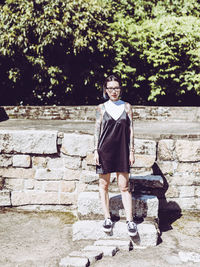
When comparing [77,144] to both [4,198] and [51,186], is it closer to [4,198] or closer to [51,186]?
[51,186]

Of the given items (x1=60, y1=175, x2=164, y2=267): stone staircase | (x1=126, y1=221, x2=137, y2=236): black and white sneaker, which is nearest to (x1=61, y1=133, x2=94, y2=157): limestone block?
(x1=60, y1=175, x2=164, y2=267): stone staircase

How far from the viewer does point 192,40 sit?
32.4 feet

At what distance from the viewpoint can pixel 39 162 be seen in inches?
191

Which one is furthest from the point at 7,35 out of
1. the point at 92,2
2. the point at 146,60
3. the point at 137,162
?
the point at 137,162

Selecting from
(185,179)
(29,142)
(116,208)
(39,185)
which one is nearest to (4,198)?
(39,185)

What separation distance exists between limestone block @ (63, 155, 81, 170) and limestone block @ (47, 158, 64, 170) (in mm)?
80

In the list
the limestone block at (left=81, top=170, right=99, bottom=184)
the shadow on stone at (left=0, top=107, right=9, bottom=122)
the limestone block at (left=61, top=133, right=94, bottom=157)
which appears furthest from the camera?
the shadow on stone at (left=0, top=107, right=9, bottom=122)

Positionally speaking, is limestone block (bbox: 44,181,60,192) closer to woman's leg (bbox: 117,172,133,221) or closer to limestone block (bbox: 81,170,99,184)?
limestone block (bbox: 81,170,99,184)

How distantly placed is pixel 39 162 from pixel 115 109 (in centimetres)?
175

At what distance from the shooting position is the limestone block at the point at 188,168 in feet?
15.5

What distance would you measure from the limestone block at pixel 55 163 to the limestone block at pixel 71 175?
0.11 metres

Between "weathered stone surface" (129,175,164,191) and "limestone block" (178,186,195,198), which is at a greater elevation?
"weathered stone surface" (129,175,164,191)

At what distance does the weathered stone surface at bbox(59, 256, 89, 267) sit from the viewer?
308 centimetres

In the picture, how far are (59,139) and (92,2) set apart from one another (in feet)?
20.5
